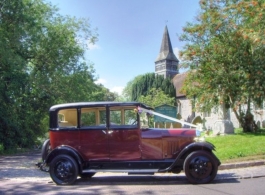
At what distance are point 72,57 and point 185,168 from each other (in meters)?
22.3

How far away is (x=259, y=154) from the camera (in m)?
11.6

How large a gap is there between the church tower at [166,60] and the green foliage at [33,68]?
165ft

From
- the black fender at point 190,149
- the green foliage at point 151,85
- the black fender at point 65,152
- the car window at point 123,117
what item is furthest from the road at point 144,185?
the green foliage at point 151,85

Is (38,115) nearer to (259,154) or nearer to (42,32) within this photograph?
(42,32)

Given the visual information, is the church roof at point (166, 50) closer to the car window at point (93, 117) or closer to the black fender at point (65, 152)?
the car window at point (93, 117)

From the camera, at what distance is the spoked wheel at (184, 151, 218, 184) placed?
8.27 metres

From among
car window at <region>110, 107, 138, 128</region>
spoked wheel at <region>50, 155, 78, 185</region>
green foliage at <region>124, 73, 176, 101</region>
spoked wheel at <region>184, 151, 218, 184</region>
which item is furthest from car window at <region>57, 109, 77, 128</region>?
green foliage at <region>124, 73, 176, 101</region>

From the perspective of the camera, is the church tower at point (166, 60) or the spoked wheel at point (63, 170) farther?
the church tower at point (166, 60)

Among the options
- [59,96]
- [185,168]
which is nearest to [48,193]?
[185,168]

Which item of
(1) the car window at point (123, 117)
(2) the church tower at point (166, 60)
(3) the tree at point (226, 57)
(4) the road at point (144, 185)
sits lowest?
(4) the road at point (144, 185)

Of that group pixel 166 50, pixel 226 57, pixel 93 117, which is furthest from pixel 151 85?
pixel 93 117

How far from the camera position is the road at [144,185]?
752 cm

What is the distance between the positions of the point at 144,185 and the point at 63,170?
2258mm

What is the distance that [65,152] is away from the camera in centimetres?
877
